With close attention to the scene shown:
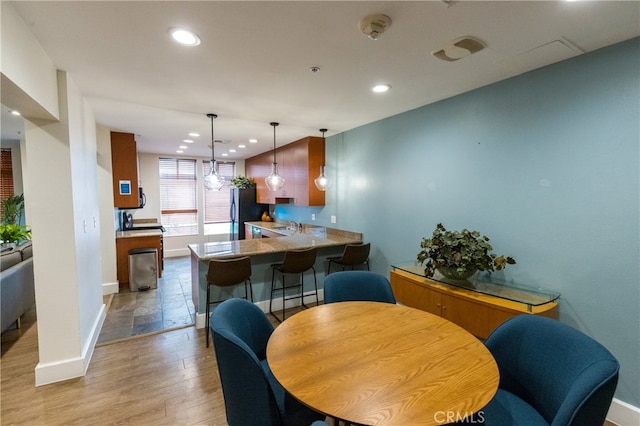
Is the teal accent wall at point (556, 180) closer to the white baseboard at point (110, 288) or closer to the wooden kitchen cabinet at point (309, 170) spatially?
the wooden kitchen cabinet at point (309, 170)

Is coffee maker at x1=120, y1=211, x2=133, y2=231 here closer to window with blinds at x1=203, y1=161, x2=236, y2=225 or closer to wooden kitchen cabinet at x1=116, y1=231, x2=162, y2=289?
wooden kitchen cabinet at x1=116, y1=231, x2=162, y2=289

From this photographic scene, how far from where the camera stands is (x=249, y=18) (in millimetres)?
1489

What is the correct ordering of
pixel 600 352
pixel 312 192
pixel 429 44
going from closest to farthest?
pixel 600 352
pixel 429 44
pixel 312 192

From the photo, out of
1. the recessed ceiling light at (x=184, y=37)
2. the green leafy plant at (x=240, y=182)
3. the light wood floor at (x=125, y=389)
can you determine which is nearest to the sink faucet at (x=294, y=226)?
the green leafy plant at (x=240, y=182)

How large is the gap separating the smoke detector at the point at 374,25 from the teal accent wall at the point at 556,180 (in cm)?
91

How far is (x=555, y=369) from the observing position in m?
1.29

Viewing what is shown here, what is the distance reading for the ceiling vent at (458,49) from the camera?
68.6 inches

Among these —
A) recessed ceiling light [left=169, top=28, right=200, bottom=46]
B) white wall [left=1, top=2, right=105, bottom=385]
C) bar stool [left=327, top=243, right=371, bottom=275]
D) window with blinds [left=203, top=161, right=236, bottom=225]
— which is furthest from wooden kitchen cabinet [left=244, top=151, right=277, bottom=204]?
recessed ceiling light [left=169, top=28, right=200, bottom=46]

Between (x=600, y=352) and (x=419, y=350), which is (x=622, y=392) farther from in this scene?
(x=419, y=350)

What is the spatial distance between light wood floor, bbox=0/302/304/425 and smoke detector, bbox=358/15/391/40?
2608 millimetres

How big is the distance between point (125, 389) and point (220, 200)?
551cm

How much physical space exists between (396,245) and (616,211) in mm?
1941

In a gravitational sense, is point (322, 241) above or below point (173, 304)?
above

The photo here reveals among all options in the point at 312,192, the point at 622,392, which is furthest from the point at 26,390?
the point at 622,392
